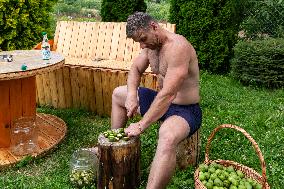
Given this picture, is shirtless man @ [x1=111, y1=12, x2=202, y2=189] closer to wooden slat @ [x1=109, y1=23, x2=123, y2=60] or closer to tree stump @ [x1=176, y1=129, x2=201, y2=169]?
tree stump @ [x1=176, y1=129, x2=201, y2=169]

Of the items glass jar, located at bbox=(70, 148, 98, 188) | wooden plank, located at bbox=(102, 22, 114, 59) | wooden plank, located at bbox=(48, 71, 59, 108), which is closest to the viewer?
glass jar, located at bbox=(70, 148, 98, 188)

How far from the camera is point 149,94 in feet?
16.6

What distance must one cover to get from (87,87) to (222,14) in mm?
3651

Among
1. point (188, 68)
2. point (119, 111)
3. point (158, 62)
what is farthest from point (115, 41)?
point (188, 68)

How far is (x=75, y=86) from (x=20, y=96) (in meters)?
1.44

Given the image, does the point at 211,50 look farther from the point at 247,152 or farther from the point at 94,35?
the point at 247,152

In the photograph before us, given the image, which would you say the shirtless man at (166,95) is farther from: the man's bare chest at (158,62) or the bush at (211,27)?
the bush at (211,27)

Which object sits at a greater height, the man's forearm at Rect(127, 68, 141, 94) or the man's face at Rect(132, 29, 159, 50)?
the man's face at Rect(132, 29, 159, 50)

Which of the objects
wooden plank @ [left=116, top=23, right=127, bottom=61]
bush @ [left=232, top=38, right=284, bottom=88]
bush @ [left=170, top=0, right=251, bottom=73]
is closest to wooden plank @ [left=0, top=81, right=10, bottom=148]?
wooden plank @ [left=116, top=23, right=127, bottom=61]

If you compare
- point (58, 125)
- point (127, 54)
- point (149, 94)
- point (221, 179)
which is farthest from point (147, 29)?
point (127, 54)

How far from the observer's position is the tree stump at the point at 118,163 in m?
4.33

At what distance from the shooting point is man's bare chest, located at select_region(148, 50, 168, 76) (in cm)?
461

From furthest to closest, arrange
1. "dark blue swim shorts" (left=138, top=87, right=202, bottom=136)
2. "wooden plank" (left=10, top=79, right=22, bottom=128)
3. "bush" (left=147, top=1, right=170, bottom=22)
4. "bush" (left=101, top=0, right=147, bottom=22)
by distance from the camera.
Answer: "bush" (left=147, top=1, right=170, bottom=22) → "bush" (left=101, top=0, right=147, bottom=22) → "wooden plank" (left=10, top=79, right=22, bottom=128) → "dark blue swim shorts" (left=138, top=87, right=202, bottom=136)

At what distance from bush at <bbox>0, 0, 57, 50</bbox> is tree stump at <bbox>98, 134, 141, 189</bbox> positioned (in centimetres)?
519
